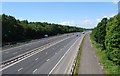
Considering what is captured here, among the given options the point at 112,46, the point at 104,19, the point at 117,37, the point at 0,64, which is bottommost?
the point at 0,64

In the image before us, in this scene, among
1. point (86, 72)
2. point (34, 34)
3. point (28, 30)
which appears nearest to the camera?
point (86, 72)

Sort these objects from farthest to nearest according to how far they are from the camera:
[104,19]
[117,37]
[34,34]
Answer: [34,34]
[104,19]
[117,37]

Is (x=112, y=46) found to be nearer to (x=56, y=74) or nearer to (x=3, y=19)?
(x=56, y=74)

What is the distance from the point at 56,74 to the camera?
833 inches

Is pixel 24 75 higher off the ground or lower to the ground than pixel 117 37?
lower

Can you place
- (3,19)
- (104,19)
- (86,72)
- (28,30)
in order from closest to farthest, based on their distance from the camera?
(86,72)
(104,19)
(3,19)
(28,30)

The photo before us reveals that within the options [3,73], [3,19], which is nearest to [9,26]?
[3,19]

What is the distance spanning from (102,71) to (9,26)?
156ft

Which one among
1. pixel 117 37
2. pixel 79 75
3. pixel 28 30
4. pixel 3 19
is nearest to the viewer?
pixel 79 75

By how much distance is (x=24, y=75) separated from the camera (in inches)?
787

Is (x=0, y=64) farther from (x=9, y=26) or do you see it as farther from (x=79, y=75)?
(x=9, y=26)

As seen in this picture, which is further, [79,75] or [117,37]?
[117,37]

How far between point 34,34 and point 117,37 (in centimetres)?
6559

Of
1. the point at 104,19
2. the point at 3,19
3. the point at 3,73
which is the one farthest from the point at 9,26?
the point at 3,73
